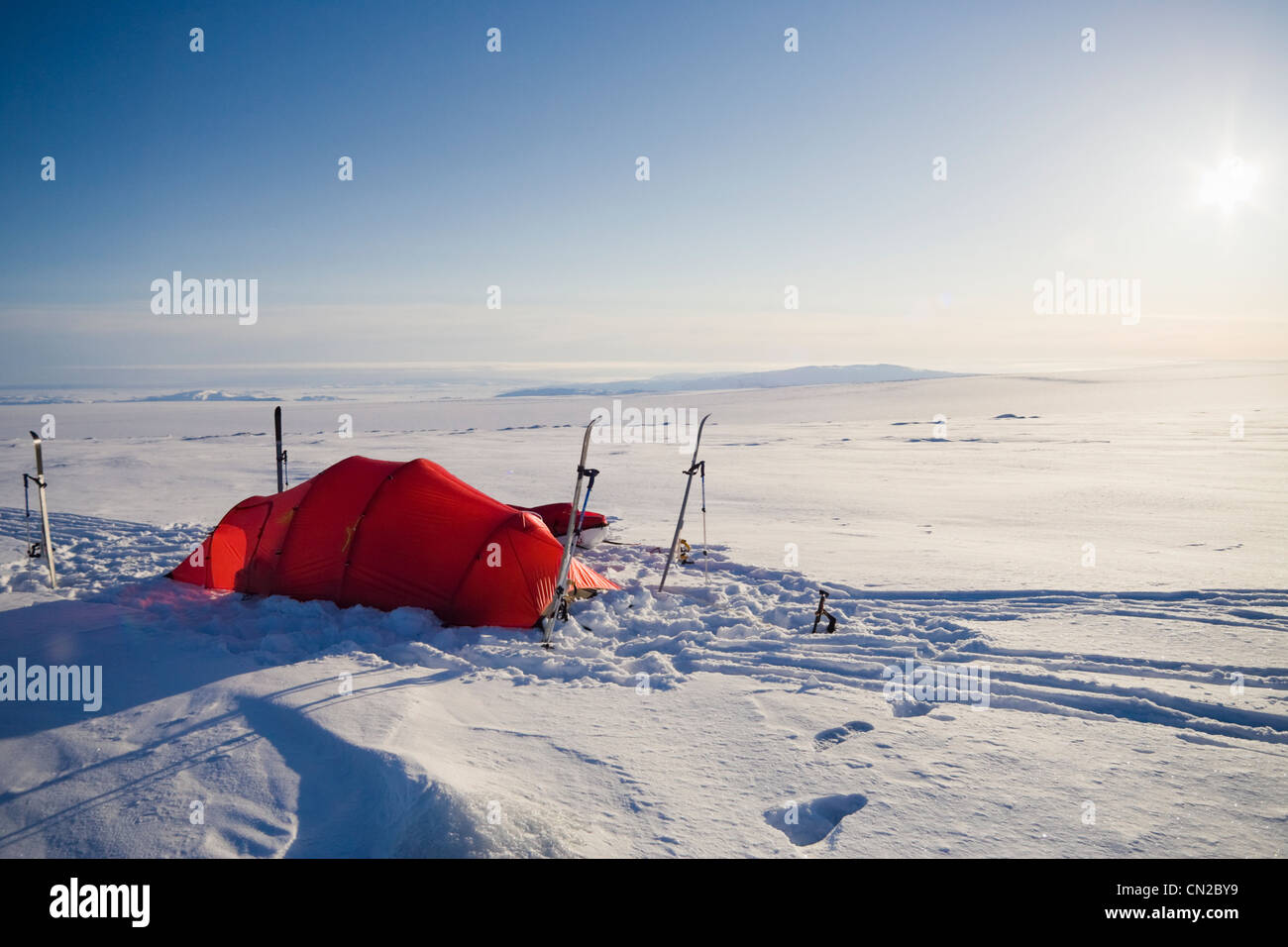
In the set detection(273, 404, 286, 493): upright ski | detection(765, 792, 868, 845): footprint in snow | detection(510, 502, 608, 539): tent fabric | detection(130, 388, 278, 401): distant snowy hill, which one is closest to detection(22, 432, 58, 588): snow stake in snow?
detection(273, 404, 286, 493): upright ski

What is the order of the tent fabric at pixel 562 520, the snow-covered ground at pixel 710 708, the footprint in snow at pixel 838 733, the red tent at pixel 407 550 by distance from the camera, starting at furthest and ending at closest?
the tent fabric at pixel 562 520
the red tent at pixel 407 550
the footprint in snow at pixel 838 733
the snow-covered ground at pixel 710 708

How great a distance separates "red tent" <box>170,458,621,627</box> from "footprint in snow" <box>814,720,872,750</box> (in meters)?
3.25

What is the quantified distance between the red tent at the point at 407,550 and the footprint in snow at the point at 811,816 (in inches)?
146

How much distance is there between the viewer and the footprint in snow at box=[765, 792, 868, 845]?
11.9 ft

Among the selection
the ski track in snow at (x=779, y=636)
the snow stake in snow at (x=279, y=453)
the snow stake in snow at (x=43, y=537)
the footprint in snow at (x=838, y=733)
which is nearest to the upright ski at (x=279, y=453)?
the snow stake in snow at (x=279, y=453)

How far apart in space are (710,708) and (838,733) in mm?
922

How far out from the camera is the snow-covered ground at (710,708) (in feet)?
11.8

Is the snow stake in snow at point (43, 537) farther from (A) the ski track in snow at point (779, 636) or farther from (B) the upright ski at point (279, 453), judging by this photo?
(B) the upright ski at point (279, 453)

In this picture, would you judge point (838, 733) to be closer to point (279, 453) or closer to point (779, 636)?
point (779, 636)
